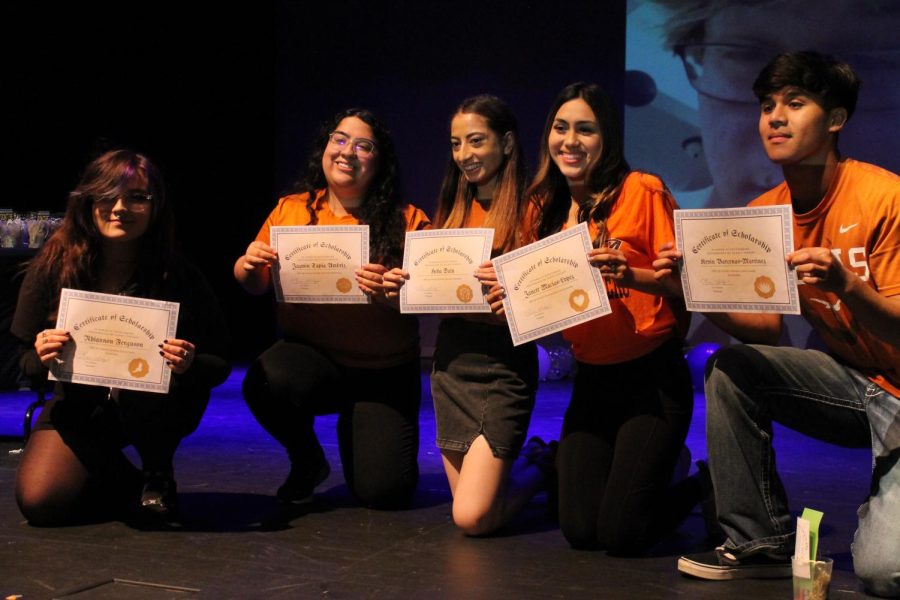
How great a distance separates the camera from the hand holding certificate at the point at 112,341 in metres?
3.06

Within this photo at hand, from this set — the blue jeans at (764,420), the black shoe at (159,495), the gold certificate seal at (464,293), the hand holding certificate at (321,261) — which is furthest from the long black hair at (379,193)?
the blue jeans at (764,420)

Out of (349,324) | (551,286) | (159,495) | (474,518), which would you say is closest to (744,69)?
(349,324)

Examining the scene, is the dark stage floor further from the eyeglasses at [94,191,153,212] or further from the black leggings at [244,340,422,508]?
the eyeglasses at [94,191,153,212]

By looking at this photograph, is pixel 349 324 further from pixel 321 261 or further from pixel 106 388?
pixel 106 388

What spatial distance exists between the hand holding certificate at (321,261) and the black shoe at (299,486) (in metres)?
0.61

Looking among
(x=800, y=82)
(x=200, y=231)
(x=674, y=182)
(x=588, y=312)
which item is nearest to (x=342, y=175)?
(x=588, y=312)

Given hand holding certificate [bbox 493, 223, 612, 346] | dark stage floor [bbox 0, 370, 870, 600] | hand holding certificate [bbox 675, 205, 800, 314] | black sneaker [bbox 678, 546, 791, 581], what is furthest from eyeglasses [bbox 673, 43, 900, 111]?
black sneaker [bbox 678, 546, 791, 581]

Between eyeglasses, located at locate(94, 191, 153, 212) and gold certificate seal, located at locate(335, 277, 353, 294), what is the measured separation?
2.12ft

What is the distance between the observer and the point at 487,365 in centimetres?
332

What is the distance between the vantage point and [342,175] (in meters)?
3.61

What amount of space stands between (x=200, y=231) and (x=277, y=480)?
4839 mm

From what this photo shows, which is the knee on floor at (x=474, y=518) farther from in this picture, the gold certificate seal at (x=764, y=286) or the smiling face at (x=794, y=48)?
the smiling face at (x=794, y=48)

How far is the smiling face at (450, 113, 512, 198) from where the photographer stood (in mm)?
3330

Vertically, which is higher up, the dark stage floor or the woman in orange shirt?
the woman in orange shirt
